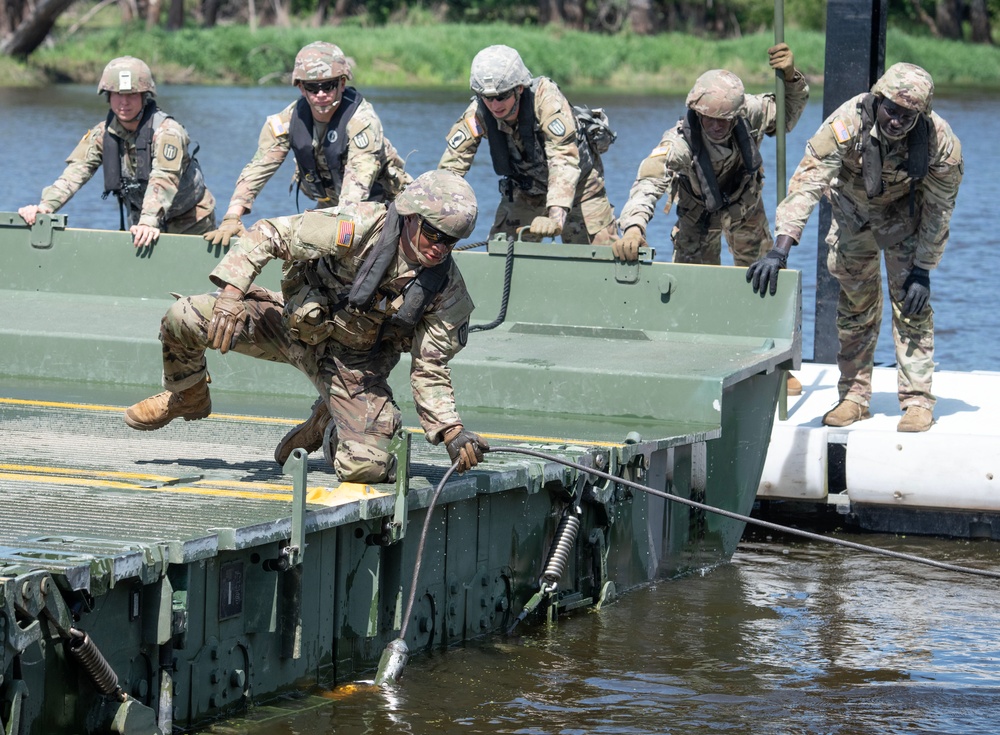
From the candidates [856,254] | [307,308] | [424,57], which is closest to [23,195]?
[856,254]

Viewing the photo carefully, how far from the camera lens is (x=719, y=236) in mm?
9680

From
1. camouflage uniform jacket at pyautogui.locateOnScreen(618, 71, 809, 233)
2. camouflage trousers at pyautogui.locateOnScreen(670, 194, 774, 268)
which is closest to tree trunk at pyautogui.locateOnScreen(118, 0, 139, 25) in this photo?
camouflage trousers at pyautogui.locateOnScreen(670, 194, 774, 268)

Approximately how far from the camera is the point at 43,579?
4543 mm

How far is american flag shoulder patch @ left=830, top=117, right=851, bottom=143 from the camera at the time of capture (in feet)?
27.2

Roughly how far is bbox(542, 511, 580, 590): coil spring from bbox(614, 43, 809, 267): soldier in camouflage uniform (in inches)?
89.6

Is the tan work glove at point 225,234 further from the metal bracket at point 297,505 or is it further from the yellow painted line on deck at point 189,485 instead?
the metal bracket at point 297,505

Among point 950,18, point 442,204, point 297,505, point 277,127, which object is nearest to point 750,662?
point 297,505

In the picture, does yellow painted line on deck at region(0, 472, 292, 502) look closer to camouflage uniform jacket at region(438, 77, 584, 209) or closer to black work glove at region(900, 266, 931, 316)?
camouflage uniform jacket at region(438, 77, 584, 209)

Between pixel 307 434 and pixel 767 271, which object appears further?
pixel 767 271

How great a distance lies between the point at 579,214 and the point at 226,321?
15.0ft

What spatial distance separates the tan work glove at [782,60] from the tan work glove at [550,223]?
1.33 metres

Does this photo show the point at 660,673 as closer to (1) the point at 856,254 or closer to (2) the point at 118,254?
(1) the point at 856,254

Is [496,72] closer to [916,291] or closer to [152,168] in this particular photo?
[152,168]

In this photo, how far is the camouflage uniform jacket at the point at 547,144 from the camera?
9117 millimetres
